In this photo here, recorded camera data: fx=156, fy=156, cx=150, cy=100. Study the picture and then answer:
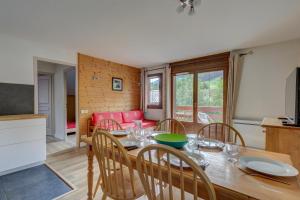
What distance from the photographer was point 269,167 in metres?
1.04

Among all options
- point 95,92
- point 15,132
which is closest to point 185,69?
point 95,92

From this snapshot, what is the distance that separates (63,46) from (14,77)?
108cm

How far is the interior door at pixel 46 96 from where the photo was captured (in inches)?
182

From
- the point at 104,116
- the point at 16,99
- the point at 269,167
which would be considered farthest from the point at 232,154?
the point at 16,99

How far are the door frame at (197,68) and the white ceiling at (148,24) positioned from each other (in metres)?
0.42

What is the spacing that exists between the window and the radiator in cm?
237

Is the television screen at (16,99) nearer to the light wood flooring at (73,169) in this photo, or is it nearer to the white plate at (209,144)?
the light wood flooring at (73,169)

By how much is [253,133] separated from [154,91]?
2.95 meters

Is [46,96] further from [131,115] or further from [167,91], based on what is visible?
[167,91]

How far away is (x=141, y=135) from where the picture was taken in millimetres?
1750

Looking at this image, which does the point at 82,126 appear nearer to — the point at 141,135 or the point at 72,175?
the point at 72,175

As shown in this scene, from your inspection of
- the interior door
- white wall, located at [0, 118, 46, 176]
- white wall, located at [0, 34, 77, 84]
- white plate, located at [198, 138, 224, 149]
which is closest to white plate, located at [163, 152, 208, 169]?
white plate, located at [198, 138, 224, 149]

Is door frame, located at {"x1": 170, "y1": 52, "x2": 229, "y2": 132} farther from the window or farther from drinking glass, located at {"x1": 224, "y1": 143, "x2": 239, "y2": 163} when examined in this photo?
drinking glass, located at {"x1": 224, "y1": 143, "x2": 239, "y2": 163}

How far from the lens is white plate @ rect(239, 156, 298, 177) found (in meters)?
0.94
